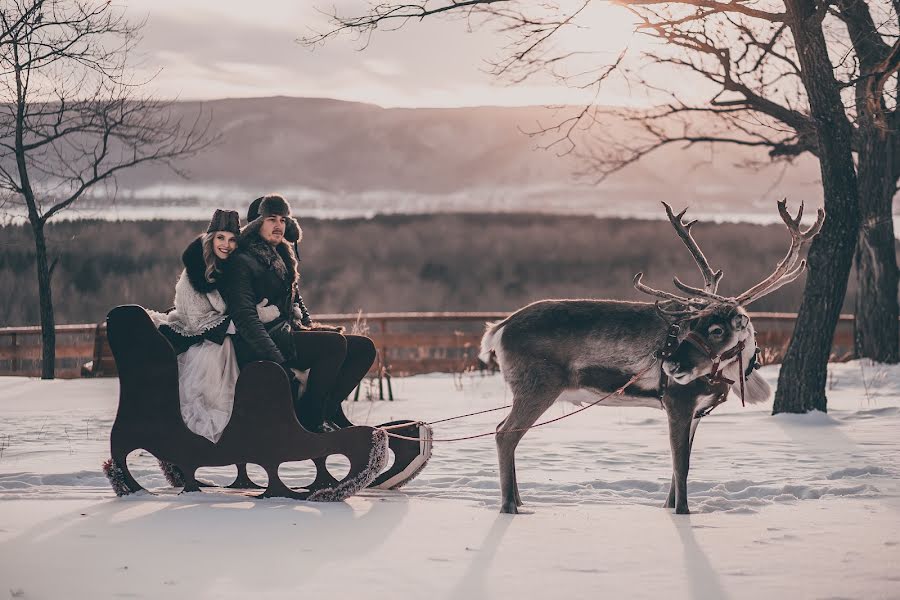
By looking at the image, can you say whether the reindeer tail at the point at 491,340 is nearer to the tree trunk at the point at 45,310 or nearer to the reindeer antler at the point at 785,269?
the reindeer antler at the point at 785,269

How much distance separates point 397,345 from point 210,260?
1116 cm

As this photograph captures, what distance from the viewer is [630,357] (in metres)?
7.06

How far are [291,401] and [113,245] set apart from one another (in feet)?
87.7

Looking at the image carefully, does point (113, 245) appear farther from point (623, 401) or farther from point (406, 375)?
point (623, 401)

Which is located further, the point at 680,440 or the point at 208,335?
the point at 208,335

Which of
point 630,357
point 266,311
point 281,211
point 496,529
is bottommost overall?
point 496,529

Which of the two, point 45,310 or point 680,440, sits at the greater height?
point 45,310

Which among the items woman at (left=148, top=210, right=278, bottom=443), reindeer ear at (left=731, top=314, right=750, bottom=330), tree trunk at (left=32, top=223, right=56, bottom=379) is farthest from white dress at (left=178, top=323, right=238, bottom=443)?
tree trunk at (left=32, top=223, right=56, bottom=379)

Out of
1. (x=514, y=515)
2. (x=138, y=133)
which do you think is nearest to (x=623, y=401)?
(x=514, y=515)

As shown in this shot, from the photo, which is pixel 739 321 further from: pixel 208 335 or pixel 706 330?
pixel 208 335

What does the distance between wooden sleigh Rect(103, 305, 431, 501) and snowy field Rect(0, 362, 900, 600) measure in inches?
7.9

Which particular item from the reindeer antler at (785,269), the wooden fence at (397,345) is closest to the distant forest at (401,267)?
the wooden fence at (397,345)

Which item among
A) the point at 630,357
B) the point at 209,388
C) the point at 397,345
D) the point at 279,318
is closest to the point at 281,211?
the point at 279,318

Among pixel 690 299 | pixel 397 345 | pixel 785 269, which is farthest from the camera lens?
pixel 397 345
